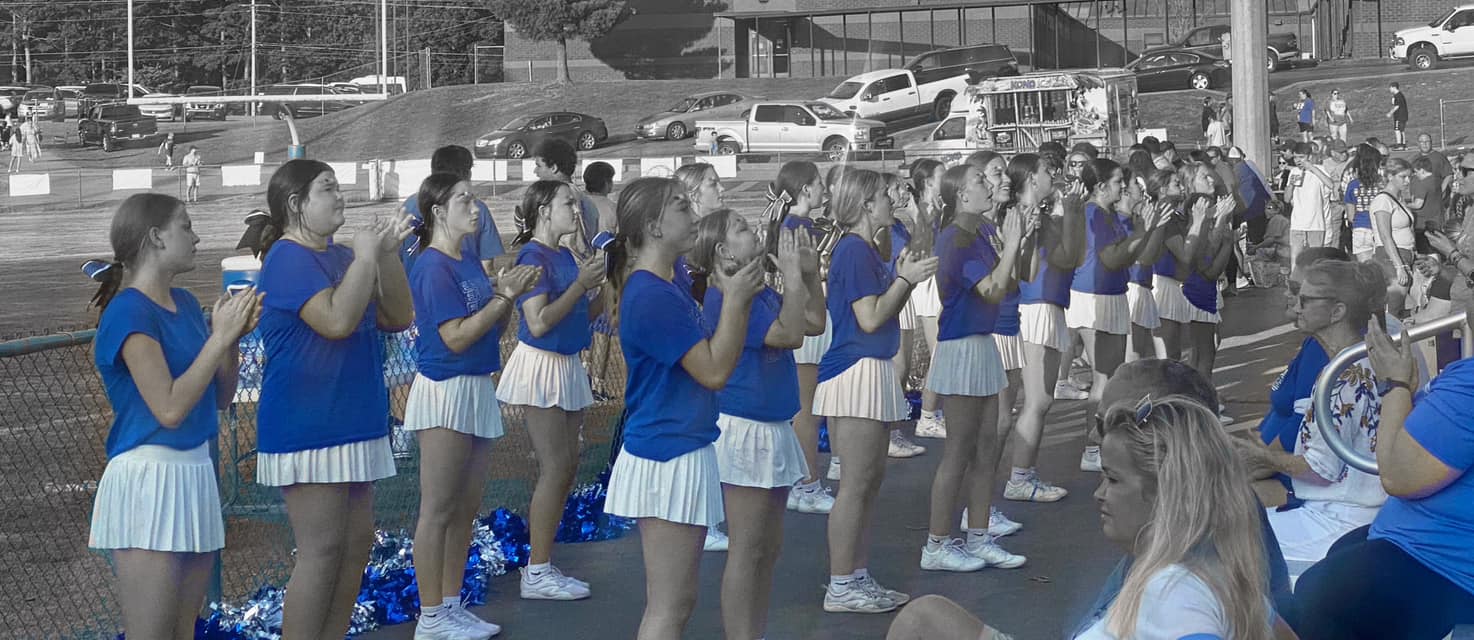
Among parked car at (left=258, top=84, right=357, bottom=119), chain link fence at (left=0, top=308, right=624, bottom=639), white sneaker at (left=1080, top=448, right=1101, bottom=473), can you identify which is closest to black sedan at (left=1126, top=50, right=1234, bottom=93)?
parked car at (left=258, top=84, right=357, bottom=119)

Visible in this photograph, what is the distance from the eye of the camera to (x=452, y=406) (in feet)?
18.4

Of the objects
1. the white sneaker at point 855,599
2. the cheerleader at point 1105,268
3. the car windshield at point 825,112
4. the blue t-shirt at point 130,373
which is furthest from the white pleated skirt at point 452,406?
the car windshield at point 825,112

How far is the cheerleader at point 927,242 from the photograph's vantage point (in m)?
7.24

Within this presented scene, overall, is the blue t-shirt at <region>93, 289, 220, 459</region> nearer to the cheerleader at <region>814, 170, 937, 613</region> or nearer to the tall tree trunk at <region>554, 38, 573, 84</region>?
the cheerleader at <region>814, 170, 937, 613</region>

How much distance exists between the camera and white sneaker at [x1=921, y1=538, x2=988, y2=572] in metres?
6.74

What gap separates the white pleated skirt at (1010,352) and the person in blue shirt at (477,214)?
233cm

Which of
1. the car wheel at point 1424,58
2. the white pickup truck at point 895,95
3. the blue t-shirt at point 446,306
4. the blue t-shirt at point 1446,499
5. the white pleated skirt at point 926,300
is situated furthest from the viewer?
the car wheel at point 1424,58

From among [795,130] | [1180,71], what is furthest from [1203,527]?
[1180,71]

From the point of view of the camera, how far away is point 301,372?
15.4ft

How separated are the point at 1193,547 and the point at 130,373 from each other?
9.24 feet

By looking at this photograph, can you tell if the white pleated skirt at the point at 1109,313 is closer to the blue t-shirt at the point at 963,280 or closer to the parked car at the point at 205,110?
the blue t-shirt at the point at 963,280

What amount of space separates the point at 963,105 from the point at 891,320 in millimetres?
36374

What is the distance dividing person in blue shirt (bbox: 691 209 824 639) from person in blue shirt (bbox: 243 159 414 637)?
986 mm

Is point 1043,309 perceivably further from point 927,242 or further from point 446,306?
point 446,306
